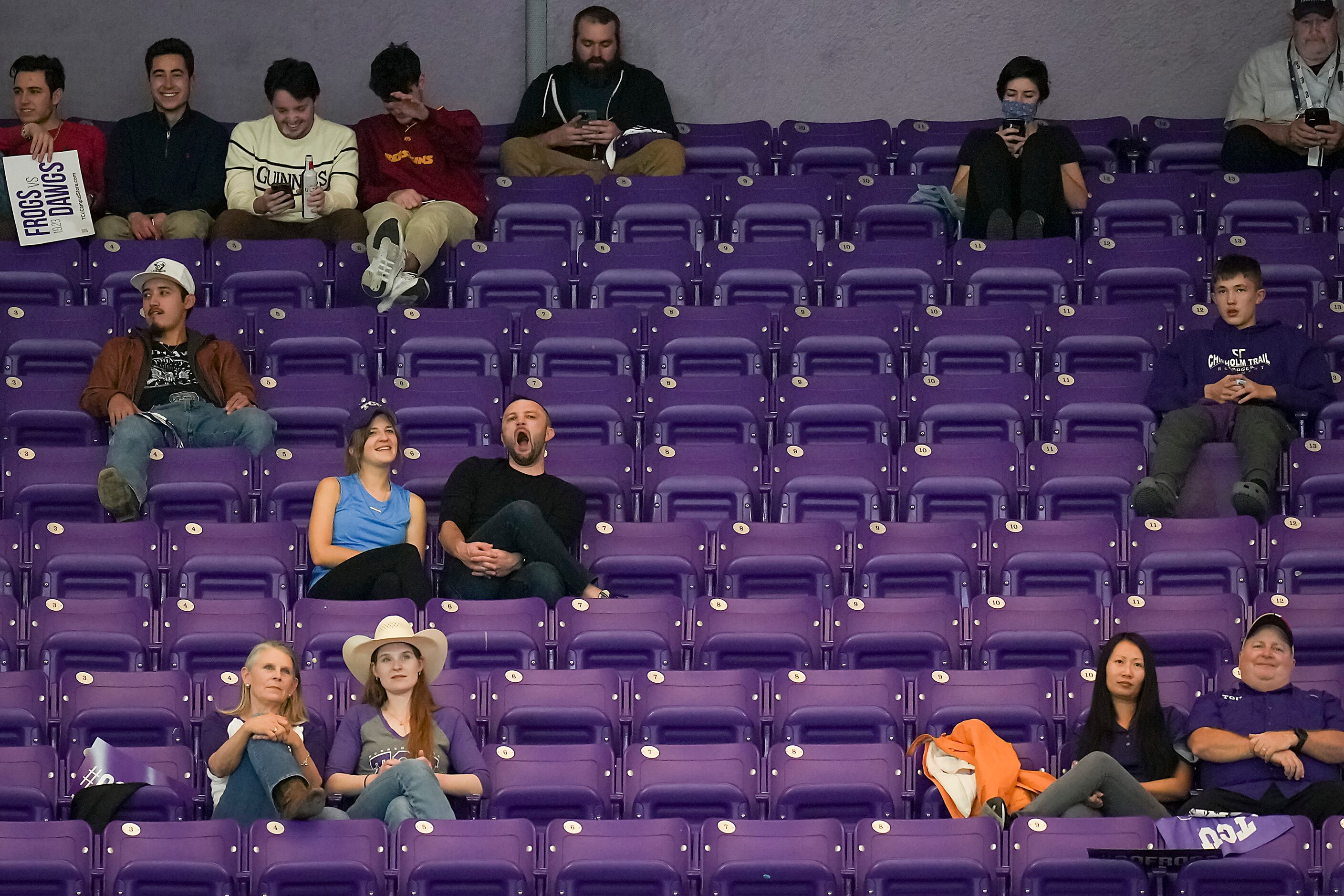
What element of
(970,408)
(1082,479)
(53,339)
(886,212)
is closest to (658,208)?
(886,212)

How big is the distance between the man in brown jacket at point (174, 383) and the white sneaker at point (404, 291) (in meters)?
0.63

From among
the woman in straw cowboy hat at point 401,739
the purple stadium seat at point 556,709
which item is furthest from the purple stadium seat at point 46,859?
the purple stadium seat at point 556,709

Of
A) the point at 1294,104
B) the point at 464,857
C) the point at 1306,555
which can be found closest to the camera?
the point at 464,857

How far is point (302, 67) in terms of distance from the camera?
8.62m

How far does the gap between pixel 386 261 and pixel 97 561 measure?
1689 mm

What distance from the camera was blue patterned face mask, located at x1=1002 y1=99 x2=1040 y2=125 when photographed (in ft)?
27.9

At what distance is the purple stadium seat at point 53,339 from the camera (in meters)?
7.71

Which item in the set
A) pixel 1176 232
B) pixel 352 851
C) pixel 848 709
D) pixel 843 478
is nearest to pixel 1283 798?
pixel 848 709

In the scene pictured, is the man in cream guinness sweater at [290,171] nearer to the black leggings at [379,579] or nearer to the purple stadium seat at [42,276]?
the purple stadium seat at [42,276]

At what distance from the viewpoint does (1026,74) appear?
8.55 m

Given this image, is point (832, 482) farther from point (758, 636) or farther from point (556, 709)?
point (556, 709)

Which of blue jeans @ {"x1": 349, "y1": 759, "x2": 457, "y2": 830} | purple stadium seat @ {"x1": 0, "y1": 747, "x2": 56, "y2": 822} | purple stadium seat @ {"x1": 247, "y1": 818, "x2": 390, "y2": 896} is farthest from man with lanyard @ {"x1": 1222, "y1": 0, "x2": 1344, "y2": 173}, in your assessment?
purple stadium seat @ {"x1": 0, "y1": 747, "x2": 56, "y2": 822}

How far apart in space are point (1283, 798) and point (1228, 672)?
530 millimetres

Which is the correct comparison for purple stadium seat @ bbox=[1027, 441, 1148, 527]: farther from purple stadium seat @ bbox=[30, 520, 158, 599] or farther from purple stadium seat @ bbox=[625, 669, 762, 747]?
purple stadium seat @ bbox=[30, 520, 158, 599]
